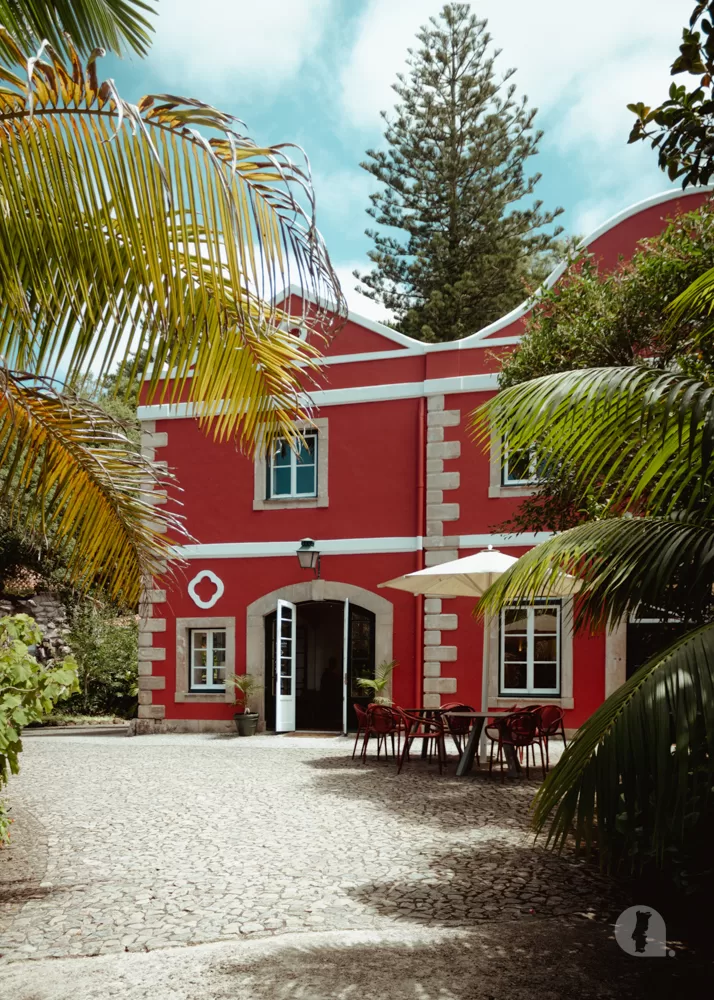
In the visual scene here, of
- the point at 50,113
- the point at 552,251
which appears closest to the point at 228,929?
the point at 50,113

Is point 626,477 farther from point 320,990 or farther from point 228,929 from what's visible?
point 228,929

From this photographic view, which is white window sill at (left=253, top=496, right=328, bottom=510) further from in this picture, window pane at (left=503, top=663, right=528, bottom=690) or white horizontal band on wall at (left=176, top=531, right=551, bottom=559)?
window pane at (left=503, top=663, right=528, bottom=690)

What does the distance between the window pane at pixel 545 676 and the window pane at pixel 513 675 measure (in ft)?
0.54

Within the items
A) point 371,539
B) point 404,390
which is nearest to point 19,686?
point 371,539

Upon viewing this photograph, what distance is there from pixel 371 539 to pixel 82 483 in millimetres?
10212

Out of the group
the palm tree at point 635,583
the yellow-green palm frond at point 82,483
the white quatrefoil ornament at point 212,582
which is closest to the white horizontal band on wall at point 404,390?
the white quatrefoil ornament at point 212,582

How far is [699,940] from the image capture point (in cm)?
430

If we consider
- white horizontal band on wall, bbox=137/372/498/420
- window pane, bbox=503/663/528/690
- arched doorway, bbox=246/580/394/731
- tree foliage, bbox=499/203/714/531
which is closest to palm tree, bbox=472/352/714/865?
tree foliage, bbox=499/203/714/531

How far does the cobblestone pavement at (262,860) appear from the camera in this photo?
4.56 metres

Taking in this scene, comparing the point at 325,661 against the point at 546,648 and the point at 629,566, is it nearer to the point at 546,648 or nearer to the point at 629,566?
the point at 546,648

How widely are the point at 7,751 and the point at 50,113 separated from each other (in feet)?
11.1

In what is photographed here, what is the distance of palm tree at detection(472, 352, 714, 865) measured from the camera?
2912 mm

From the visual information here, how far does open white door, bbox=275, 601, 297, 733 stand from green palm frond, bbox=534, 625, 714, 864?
36.7 ft

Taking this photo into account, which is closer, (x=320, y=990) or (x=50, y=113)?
(x=50, y=113)
